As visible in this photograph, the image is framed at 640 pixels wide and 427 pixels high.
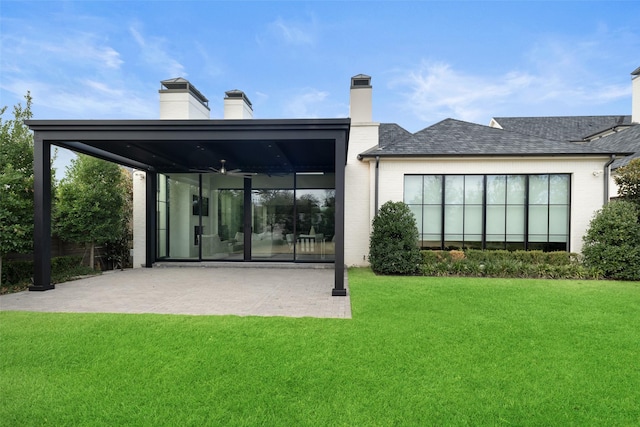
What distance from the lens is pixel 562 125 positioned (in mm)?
23281

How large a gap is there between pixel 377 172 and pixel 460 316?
5904 mm

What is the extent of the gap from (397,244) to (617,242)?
5.50 meters

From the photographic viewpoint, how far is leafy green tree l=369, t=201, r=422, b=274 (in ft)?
29.1

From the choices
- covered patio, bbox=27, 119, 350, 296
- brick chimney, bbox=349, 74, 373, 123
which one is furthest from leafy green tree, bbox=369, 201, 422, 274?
brick chimney, bbox=349, 74, 373, 123

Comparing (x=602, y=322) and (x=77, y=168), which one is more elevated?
(x=77, y=168)

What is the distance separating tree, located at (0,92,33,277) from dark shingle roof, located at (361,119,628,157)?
8569mm

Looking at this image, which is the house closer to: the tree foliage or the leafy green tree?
the tree foliage

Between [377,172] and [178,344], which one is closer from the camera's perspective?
[178,344]

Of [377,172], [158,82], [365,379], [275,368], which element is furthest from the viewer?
[158,82]

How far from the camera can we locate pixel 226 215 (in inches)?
464

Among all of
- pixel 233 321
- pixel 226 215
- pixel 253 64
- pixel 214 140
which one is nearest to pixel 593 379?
pixel 233 321

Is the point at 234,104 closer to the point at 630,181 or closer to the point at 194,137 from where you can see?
the point at 194,137

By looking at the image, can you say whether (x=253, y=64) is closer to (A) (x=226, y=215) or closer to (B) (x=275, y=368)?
(A) (x=226, y=215)

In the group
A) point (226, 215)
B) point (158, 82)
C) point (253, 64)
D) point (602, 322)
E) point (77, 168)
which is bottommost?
point (602, 322)
